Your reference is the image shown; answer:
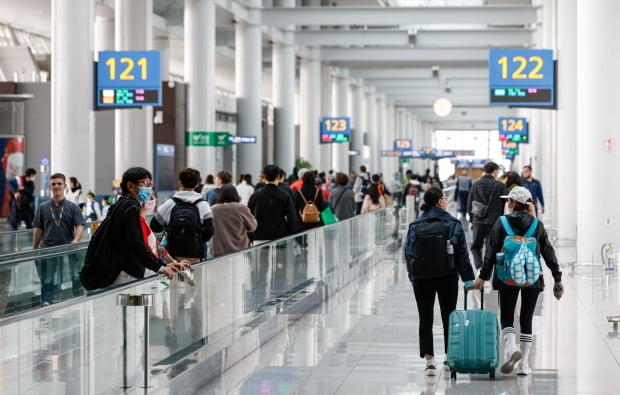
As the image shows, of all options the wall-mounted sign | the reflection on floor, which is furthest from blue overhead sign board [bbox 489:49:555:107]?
the wall-mounted sign

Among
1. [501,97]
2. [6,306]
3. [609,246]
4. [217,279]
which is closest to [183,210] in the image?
[217,279]

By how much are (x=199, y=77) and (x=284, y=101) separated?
1323 cm

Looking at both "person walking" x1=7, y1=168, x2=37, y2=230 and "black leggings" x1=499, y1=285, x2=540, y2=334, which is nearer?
"black leggings" x1=499, y1=285, x2=540, y2=334

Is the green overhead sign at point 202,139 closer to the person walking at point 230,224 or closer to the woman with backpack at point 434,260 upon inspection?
the person walking at point 230,224

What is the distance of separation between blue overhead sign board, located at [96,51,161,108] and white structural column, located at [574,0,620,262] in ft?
32.6

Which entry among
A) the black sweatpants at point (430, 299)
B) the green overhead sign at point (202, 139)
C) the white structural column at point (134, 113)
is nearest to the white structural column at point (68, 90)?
the white structural column at point (134, 113)

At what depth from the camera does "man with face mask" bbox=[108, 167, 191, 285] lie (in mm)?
7797

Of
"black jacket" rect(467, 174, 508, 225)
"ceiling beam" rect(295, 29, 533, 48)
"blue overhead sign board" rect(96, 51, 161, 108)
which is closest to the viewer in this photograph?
"black jacket" rect(467, 174, 508, 225)

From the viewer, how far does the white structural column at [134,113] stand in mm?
31359

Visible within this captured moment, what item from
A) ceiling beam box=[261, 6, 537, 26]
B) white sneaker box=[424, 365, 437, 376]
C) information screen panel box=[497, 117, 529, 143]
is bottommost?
white sneaker box=[424, 365, 437, 376]

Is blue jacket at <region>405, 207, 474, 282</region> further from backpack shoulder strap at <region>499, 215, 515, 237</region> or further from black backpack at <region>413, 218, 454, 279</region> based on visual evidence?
backpack shoulder strap at <region>499, 215, 515, 237</region>

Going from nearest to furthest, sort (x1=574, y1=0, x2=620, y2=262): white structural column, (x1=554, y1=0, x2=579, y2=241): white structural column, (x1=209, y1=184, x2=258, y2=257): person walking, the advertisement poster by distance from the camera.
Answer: (x1=209, y1=184, x2=258, y2=257): person walking, (x1=574, y1=0, x2=620, y2=262): white structural column, (x1=554, y1=0, x2=579, y2=241): white structural column, the advertisement poster

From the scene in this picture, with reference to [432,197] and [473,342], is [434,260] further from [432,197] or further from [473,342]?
[473,342]

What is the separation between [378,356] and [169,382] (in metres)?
2.91
